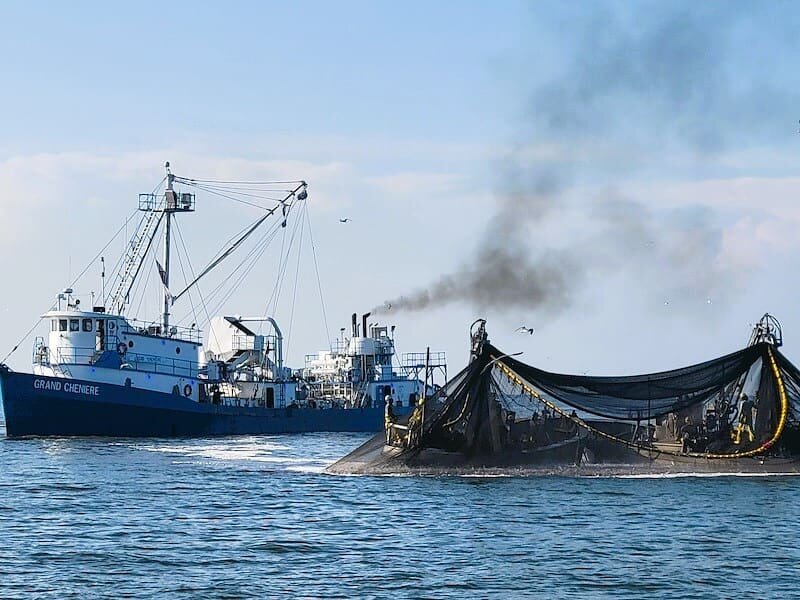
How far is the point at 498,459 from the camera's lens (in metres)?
44.2

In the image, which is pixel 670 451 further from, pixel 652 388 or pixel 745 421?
pixel 745 421

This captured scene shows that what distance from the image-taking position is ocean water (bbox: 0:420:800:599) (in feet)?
91.6

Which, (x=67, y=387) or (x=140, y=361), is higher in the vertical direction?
(x=140, y=361)

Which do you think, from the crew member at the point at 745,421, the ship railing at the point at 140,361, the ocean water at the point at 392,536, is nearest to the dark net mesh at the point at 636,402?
the crew member at the point at 745,421

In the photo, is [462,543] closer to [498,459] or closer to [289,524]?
[289,524]

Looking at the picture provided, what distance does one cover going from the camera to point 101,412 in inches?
2847

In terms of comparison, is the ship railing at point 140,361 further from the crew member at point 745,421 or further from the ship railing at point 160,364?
the crew member at point 745,421

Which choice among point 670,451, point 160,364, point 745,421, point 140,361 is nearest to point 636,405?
point 670,451

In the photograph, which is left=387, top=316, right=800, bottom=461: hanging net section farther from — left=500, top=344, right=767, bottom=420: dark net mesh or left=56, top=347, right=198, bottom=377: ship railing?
left=56, top=347, right=198, bottom=377: ship railing

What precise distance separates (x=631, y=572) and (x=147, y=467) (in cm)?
3025

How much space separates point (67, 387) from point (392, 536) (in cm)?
4052

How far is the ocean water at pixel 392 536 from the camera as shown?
27906mm

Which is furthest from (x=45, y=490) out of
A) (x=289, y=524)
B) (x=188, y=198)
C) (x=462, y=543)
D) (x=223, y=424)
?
(x=188, y=198)

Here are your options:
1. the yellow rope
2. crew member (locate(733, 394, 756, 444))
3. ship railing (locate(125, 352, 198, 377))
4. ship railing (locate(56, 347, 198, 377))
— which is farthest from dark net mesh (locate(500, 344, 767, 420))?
ship railing (locate(125, 352, 198, 377))
